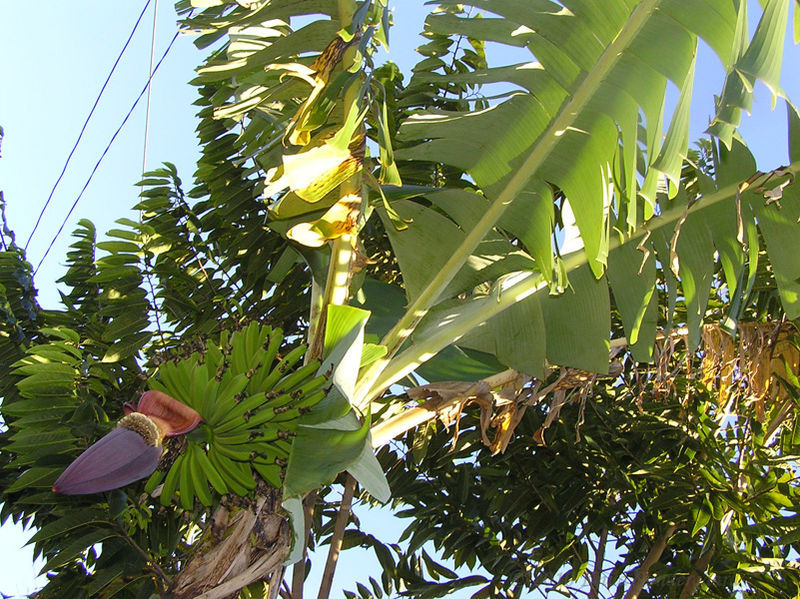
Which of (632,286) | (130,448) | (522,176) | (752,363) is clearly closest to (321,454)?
(130,448)

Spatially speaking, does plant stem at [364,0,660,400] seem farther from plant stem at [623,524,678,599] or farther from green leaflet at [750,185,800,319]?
plant stem at [623,524,678,599]

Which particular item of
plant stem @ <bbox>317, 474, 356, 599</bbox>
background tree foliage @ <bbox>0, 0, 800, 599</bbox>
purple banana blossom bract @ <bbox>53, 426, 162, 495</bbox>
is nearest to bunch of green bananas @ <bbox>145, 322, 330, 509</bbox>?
background tree foliage @ <bbox>0, 0, 800, 599</bbox>

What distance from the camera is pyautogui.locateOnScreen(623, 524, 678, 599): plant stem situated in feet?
8.74

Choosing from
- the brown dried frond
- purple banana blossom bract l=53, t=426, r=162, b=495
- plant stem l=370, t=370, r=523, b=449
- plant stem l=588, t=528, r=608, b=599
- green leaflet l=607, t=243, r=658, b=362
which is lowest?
plant stem l=588, t=528, r=608, b=599

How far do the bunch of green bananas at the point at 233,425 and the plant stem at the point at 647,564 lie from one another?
5.50ft

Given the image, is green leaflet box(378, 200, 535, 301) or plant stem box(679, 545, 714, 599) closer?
green leaflet box(378, 200, 535, 301)

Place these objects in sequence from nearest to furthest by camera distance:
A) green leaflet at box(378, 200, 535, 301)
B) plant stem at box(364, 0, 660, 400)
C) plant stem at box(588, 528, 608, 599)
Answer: plant stem at box(364, 0, 660, 400) → green leaflet at box(378, 200, 535, 301) → plant stem at box(588, 528, 608, 599)

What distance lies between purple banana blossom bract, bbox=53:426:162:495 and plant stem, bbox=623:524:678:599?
1.95m

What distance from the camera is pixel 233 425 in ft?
4.94

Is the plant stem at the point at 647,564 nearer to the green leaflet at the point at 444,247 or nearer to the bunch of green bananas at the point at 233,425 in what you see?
the green leaflet at the point at 444,247

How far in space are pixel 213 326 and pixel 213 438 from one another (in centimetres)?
96

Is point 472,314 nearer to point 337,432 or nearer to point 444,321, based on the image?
point 444,321

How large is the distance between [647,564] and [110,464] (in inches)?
81.9

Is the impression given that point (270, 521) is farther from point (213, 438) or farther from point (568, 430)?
point (568, 430)
